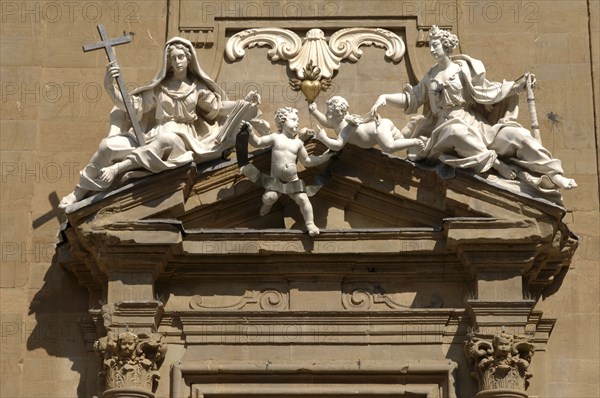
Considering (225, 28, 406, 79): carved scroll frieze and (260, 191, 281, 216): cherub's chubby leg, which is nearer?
(260, 191, 281, 216): cherub's chubby leg

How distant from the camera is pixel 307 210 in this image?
2081cm

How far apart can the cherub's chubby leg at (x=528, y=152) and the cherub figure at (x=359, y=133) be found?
2.45ft

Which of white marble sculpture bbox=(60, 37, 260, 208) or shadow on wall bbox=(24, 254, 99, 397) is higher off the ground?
white marble sculpture bbox=(60, 37, 260, 208)

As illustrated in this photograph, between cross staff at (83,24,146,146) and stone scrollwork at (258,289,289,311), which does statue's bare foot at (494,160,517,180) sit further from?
cross staff at (83,24,146,146)

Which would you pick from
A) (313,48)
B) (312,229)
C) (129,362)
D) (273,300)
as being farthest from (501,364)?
(313,48)

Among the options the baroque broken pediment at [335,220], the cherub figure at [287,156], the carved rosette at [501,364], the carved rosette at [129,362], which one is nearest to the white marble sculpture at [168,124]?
the baroque broken pediment at [335,220]

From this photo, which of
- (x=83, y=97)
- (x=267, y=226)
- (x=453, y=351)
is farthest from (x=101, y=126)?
(x=453, y=351)

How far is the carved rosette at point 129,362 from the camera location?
66.7 ft

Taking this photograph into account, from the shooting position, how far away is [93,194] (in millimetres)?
20859

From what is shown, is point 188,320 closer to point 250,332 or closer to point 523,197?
point 250,332

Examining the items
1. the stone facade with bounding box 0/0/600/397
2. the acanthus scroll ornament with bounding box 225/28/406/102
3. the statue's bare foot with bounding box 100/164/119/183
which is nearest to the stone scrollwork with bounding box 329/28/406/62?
the acanthus scroll ornament with bounding box 225/28/406/102

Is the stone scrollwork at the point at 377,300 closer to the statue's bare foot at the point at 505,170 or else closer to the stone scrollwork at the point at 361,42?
the statue's bare foot at the point at 505,170

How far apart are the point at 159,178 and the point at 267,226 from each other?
48.9 inches

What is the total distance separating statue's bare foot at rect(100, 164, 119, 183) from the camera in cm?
2072
